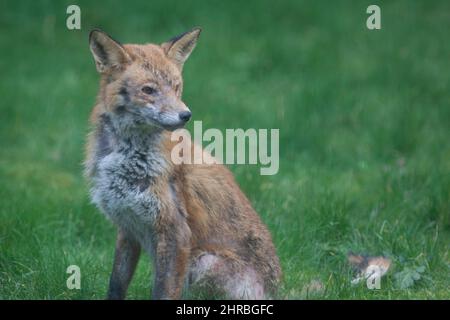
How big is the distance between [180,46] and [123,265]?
169 cm

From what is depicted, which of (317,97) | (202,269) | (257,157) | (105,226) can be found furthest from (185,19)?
(202,269)

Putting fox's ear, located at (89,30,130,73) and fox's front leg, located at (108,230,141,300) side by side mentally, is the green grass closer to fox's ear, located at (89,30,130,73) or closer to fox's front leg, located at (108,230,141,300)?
fox's front leg, located at (108,230,141,300)

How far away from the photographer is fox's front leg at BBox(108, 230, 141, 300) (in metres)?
5.77

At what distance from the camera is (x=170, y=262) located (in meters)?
5.42

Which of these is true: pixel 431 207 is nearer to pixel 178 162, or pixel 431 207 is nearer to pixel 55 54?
pixel 178 162

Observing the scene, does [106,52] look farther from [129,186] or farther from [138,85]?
[129,186]

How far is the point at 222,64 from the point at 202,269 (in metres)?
6.29

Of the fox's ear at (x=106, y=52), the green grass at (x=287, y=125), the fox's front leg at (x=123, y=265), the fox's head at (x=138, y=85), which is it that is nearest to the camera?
the fox's head at (x=138, y=85)

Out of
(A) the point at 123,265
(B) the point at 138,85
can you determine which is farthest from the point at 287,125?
(B) the point at 138,85

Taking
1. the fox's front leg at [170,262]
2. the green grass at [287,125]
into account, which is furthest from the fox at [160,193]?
the green grass at [287,125]

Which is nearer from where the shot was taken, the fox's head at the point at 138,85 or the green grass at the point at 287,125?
the fox's head at the point at 138,85

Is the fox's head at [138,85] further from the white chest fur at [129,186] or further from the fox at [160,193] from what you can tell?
the white chest fur at [129,186]

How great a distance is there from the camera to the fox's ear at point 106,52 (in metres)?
5.53

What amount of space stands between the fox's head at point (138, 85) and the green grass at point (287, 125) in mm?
1418
